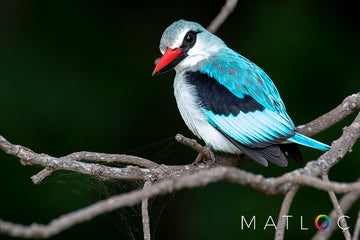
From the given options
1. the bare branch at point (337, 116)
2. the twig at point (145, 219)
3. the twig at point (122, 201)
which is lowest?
the twig at point (145, 219)

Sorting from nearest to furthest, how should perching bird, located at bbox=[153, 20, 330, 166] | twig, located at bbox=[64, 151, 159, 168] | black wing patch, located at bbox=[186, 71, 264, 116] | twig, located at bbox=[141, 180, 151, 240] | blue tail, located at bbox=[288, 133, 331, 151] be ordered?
twig, located at bbox=[141, 180, 151, 240]
twig, located at bbox=[64, 151, 159, 168]
blue tail, located at bbox=[288, 133, 331, 151]
perching bird, located at bbox=[153, 20, 330, 166]
black wing patch, located at bbox=[186, 71, 264, 116]

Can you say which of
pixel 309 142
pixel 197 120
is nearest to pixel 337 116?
pixel 309 142

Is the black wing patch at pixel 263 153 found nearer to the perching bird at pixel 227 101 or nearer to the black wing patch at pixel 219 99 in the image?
the perching bird at pixel 227 101

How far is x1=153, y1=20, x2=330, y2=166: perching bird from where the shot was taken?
8.79ft

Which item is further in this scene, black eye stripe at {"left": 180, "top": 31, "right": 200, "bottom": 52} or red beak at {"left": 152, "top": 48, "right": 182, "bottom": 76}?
black eye stripe at {"left": 180, "top": 31, "right": 200, "bottom": 52}

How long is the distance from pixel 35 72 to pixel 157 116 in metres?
1.03

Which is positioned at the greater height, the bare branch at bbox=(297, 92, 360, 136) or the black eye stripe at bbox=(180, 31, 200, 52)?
the black eye stripe at bbox=(180, 31, 200, 52)

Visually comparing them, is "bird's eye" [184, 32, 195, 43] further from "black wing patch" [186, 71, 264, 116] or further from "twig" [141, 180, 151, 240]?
"twig" [141, 180, 151, 240]

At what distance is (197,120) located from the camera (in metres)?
2.89

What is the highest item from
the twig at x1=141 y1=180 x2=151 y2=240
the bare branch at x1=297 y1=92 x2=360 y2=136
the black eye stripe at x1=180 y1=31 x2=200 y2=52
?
the black eye stripe at x1=180 y1=31 x2=200 y2=52

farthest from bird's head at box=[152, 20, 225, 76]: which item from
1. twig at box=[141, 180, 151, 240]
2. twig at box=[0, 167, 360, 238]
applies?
twig at box=[0, 167, 360, 238]

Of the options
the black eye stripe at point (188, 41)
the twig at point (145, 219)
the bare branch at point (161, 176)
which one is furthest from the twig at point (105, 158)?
the black eye stripe at point (188, 41)

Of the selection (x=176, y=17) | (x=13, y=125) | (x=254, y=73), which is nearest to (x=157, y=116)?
(x=176, y=17)

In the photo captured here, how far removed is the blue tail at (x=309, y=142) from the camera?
257cm
